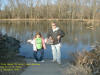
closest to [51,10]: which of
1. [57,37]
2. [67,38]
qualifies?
[67,38]

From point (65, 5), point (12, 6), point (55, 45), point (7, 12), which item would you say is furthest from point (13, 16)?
point (55, 45)

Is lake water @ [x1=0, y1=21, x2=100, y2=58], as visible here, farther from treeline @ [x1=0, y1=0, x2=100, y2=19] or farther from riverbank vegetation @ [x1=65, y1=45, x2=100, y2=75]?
treeline @ [x1=0, y1=0, x2=100, y2=19]

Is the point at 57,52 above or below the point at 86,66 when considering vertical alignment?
above

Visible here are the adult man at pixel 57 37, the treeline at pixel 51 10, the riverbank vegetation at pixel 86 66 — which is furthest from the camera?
the treeline at pixel 51 10

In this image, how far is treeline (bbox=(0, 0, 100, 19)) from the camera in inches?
2516

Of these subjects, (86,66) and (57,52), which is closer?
(86,66)

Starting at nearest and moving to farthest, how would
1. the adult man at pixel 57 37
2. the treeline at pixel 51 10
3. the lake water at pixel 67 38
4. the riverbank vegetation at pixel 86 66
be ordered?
the riverbank vegetation at pixel 86 66 → the adult man at pixel 57 37 → the lake water at pixel 67 38 → the treeline at pixel 51 10

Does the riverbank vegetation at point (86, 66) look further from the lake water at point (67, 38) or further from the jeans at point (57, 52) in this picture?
the lake water at point (67, 38)

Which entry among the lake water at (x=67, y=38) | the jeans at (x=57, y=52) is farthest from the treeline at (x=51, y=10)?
the jeans at (x=57, y=52)

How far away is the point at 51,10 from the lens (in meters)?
66.4

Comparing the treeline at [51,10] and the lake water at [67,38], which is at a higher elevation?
the treeline at [51,10]

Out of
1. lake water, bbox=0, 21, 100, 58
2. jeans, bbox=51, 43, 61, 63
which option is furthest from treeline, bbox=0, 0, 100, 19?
jeans, bbox=51, 43, 61, 63

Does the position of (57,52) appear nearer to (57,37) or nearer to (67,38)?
(57,37)

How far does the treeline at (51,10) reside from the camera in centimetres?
6391
